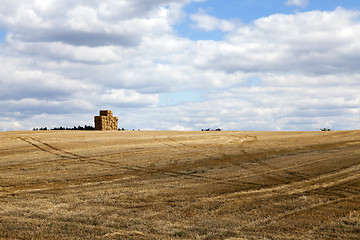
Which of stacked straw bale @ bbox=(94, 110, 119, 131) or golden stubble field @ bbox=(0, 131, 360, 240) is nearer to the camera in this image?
golden stubble field @ bbox=(0, 131, 360, 240)

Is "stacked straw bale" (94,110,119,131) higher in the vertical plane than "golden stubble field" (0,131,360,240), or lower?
higher

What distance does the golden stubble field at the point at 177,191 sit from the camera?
888 cm

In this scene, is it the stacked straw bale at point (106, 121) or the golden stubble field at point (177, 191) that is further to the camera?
the stacked straw bale at point (106, 121)

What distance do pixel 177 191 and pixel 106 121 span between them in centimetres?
3020

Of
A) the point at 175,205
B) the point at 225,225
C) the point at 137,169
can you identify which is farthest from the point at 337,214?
the point at 137,169

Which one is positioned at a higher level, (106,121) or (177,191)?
(106,121)

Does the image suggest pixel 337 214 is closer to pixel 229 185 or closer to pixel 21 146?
pixel 229 185

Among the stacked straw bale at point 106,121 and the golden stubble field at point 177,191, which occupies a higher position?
the stacked straw bale at point 106,121

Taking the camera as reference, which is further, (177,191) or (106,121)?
(106,121)

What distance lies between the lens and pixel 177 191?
43.2 feet

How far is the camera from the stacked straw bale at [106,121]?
4119cm

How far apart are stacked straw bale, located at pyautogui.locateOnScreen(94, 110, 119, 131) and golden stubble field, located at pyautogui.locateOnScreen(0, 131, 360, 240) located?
49.3 ft

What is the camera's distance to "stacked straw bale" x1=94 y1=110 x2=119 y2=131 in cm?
4119

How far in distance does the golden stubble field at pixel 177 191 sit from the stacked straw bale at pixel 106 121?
1502cm
